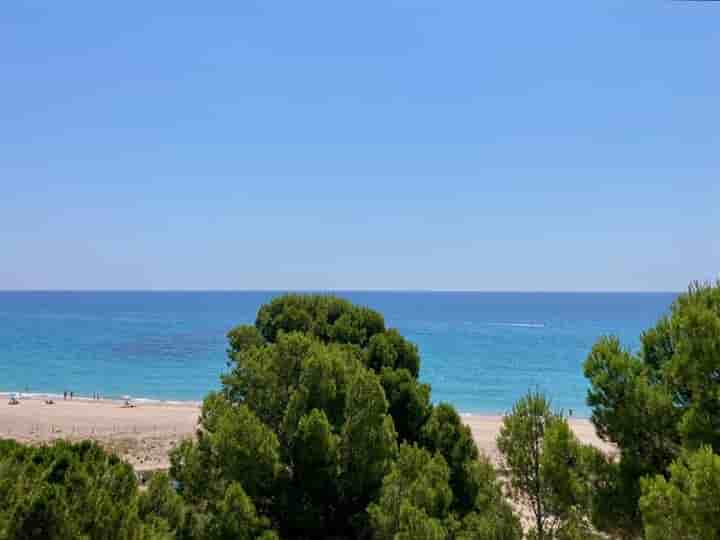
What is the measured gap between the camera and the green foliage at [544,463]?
938 centimetres

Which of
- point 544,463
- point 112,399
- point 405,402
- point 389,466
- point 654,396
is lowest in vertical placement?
point 389,466

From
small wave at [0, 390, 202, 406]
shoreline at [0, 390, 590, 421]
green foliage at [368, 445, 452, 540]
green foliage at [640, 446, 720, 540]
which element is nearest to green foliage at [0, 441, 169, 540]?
green foliage at [368, 445, 452, 540]

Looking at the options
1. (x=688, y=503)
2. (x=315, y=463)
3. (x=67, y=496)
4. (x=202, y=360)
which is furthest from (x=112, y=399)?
(x=688, y=503)

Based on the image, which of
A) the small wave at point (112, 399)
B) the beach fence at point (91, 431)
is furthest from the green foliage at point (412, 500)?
the small wave at point (112, 399)

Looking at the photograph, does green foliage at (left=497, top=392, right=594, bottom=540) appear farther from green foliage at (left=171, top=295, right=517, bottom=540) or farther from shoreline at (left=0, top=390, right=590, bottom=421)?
shoreline at (left=0, top=390, right=590, bottom=421)

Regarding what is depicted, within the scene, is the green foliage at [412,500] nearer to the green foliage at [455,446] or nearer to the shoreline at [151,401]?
Answer: the green foliage at [455,446]

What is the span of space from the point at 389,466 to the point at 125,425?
3317cm

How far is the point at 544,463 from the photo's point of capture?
9.52m

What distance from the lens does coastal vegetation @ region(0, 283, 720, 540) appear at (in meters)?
7.47

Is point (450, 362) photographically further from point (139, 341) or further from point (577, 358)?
point (139, 341)

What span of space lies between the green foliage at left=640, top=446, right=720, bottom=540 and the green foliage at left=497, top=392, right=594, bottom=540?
225cm

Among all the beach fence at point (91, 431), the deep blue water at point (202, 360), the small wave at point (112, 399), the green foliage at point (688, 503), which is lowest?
the beach fence at point (91, 431)

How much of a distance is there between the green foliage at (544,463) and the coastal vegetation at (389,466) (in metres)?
0.02

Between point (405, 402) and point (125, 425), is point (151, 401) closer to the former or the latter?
point (125, 425)
